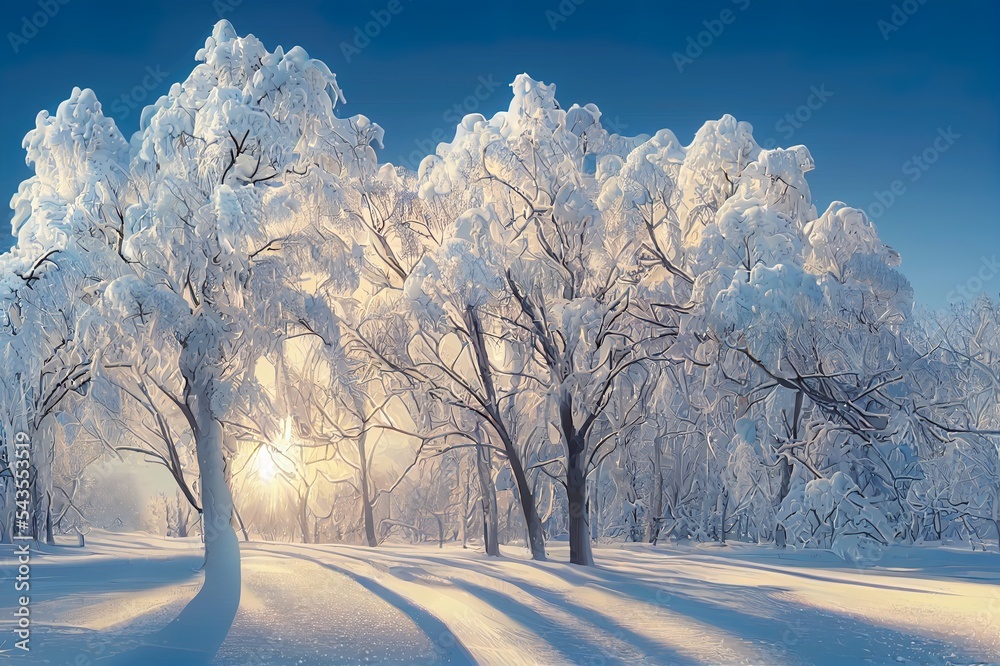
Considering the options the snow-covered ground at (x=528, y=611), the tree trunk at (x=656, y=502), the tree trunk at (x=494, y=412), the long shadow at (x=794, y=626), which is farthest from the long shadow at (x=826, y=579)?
the tree trunk at (x=656, y=502)

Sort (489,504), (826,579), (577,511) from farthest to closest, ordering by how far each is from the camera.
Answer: (489,504), (577,511), (826,579)

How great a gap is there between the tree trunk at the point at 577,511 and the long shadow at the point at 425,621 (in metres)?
4.45

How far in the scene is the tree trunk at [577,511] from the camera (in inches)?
611

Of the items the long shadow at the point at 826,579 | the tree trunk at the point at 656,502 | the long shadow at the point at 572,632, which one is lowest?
the long shadow at the point at 572,632

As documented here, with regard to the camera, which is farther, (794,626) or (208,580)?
(208,580)

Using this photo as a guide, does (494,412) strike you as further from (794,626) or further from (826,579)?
(794,626)

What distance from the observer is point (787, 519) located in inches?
589

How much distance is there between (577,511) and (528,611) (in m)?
5.19

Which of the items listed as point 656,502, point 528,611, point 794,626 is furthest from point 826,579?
point 656,502

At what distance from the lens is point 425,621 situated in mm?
9773

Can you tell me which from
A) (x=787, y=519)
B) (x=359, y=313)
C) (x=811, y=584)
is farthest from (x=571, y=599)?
(x=359, y=313)

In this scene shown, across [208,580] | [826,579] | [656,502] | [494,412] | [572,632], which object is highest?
[494,412]

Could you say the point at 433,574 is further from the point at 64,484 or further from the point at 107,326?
the point at 64,484

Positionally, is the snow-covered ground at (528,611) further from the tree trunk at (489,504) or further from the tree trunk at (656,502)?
the tree trunk at (656,502)
